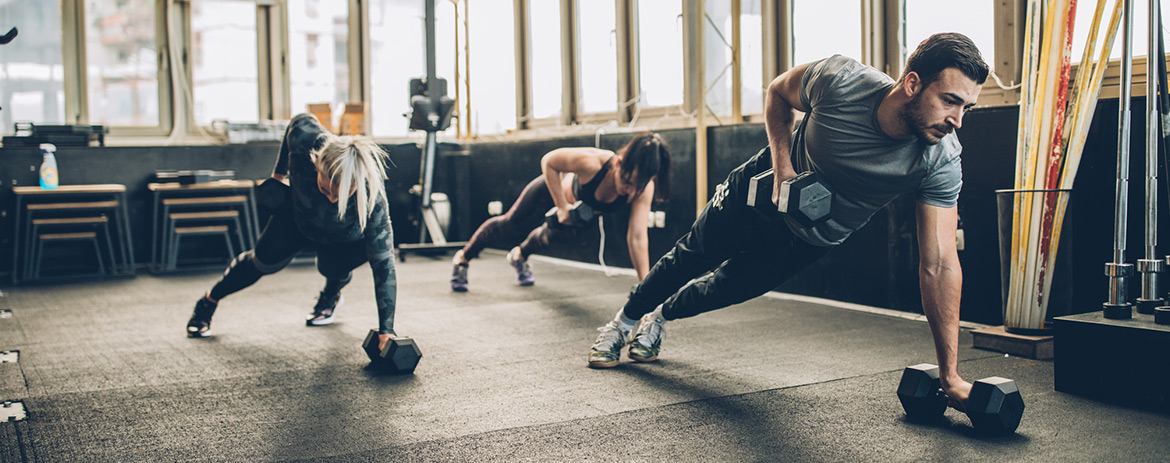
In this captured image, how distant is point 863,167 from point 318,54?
623 cm

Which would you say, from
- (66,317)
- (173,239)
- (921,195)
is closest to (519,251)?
(66,317)

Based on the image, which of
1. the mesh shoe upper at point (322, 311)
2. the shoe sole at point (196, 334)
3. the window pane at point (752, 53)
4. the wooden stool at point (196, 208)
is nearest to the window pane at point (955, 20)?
the window pane at point (752, 53)

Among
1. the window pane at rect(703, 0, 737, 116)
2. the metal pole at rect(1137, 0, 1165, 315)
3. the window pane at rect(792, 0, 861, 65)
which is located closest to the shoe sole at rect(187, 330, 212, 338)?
the window pane at rect(703, 0, 737, 116)

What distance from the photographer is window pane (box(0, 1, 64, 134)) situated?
6.47 meters

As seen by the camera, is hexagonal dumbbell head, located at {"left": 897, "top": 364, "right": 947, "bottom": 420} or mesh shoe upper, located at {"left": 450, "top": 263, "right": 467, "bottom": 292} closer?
hexagonal dumbbell head, located at {"left": 897, "top": 364, "right": 947, "bottom": 420}

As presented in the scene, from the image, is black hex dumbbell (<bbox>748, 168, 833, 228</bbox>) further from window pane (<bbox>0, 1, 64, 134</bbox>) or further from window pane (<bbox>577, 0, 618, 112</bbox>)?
window pane (<bbox>0, 1, 64, 134</bbox>)

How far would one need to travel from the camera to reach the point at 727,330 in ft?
11.3

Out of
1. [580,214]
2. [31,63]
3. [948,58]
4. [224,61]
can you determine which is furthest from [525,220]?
[31,63]

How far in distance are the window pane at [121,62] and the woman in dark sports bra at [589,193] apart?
139 inches

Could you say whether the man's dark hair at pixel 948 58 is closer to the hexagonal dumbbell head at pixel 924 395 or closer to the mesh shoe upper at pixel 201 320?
the hexagonal dumbbell head at pixel 924 395

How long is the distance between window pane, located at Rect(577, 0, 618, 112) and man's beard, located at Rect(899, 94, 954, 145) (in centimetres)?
424

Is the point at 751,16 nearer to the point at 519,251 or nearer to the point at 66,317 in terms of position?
the point at 519,251

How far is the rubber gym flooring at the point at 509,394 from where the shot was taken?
1978mm

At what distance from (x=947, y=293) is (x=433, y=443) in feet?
3.95
